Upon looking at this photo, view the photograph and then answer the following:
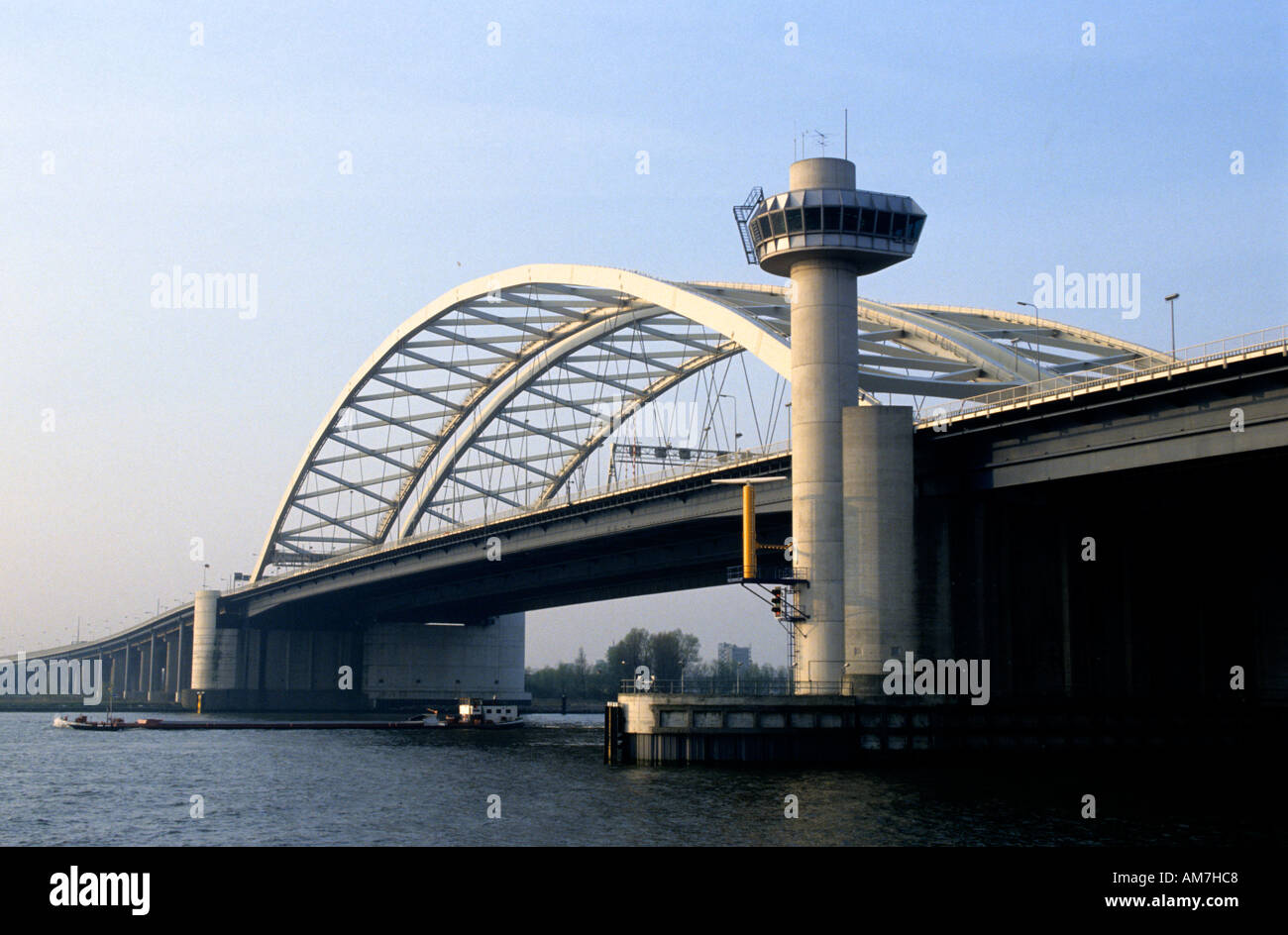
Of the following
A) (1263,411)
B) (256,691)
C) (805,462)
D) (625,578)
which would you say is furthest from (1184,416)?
(256,691)

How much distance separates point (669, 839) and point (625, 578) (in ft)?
197

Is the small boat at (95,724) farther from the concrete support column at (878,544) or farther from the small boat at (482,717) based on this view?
the concrete support column at (878,544)

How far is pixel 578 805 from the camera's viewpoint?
Result: 49.1 metres

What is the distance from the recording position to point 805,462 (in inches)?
2603

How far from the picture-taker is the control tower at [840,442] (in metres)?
63.1

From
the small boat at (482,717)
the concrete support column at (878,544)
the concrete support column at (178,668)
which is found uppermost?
the concrete support column at (878,544)

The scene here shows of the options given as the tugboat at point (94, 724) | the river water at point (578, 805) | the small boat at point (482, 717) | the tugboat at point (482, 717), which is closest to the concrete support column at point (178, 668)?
the tugboat at point (94, 724)

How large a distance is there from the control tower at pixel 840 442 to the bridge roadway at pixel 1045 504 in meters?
2.29

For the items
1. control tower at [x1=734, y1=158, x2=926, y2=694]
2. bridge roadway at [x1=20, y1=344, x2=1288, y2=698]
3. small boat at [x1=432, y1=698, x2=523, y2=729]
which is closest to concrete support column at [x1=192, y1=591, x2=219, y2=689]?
small boat at [x1=432, y1=698, x2=523, y2=729]

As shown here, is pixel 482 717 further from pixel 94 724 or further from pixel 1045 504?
pixel 1045 504

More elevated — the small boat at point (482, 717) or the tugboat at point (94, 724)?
the small boat at point (482, 717)

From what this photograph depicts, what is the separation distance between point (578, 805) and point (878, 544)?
67.3 feet

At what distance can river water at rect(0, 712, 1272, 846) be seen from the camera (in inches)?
1630

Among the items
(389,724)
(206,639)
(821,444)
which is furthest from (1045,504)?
(206,639)
